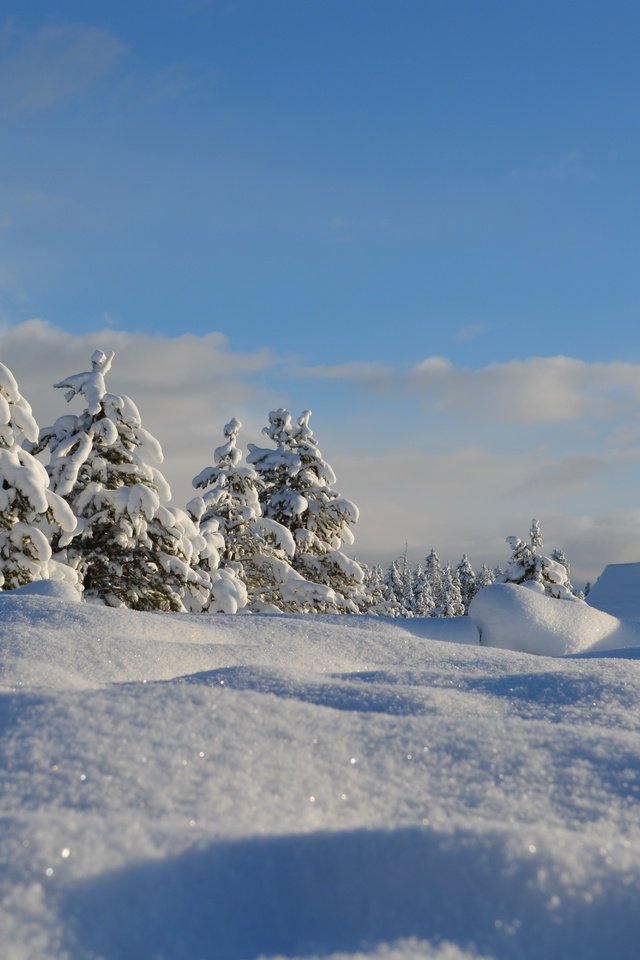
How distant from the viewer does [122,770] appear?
189 cm

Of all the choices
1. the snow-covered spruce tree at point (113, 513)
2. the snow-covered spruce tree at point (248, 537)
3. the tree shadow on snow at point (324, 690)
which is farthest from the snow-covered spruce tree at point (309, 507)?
the tree shadow on snow at point (324, 690)

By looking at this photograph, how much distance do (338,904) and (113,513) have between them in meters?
12.6

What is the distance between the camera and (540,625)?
27.4 feet

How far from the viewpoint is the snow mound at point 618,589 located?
618 inches

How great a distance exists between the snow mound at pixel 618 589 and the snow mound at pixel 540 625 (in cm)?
624

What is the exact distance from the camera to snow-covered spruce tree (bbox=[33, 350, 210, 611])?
44.6 ft

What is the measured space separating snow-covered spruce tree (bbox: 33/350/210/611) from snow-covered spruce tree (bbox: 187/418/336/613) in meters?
2.67

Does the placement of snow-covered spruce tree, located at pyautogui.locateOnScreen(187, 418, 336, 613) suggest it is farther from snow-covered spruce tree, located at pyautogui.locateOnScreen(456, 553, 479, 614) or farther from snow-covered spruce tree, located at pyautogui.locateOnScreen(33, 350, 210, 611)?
snow-covered spruce tree, located at pyautogui.locateOnScreen(456, 553, 479, 614)

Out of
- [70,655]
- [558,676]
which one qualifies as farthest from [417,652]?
[70,655]

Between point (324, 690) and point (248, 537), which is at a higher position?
point (248, 537)

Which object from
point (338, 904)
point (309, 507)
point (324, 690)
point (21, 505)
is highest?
point (309, 507)

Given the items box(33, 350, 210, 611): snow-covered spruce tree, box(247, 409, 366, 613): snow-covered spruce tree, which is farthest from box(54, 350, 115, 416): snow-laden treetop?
box(247, 409, 366, 613): snow-covered spruce tree

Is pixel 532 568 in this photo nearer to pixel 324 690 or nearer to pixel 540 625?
pixel 540 625

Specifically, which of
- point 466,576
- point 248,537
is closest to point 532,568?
point 248,537
